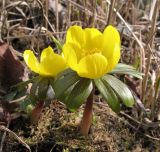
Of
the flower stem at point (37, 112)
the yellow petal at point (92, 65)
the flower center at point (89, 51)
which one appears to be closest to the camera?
the yellow petal at point (92, 65)

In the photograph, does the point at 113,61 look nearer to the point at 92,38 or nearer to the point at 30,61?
the point at 92,38

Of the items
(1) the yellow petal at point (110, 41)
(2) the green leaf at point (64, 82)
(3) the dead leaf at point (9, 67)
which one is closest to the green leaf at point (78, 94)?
(2) the green leaf at point (64, 82)

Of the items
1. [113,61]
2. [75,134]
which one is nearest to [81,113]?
[75,134]

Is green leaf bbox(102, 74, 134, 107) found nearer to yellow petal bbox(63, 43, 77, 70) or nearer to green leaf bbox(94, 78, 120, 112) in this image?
green leaf bbox(94, 78, 120, 112)

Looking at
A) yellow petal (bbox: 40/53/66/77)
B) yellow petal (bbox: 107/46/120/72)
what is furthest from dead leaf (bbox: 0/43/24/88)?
yellow petal (bbox: 107/46/120/72)

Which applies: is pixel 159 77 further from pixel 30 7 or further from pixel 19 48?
pixel 30 7

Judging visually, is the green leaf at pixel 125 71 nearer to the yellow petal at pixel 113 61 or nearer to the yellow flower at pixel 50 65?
the yellow petal at pixel 113 61
